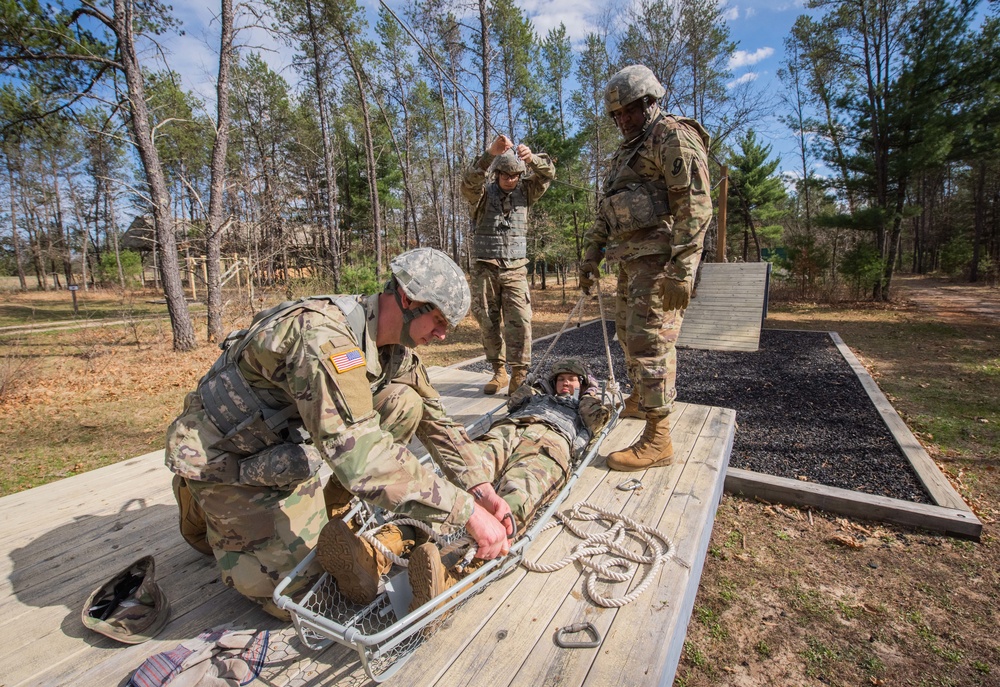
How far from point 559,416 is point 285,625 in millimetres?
1904

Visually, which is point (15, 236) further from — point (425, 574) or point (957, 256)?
point (957, 256)

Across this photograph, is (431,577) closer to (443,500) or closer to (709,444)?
(443,500)

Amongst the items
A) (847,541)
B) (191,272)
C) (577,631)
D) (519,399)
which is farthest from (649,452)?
(191,272)

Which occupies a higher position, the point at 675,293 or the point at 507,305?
the point at 675,293

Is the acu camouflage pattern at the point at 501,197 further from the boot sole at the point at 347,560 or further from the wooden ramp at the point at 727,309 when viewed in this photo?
the wooden ramp at the point at 727,309

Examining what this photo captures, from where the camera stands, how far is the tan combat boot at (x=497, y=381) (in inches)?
193

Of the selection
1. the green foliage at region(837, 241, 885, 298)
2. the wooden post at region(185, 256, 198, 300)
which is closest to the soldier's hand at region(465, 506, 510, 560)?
the wooden post at region(185, 256, 198, 300)

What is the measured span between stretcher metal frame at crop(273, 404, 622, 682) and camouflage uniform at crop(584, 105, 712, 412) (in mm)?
1318

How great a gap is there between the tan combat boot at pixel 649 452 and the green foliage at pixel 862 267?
43.2 ft

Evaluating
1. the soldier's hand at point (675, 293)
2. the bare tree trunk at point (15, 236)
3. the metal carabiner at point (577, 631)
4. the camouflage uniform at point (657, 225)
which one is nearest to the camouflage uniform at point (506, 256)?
the camouflage uniform at point (657, 225)

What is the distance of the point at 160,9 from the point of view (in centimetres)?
927

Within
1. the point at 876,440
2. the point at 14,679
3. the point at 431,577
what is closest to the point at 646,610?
the point at 431,577

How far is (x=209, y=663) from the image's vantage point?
1565 mm

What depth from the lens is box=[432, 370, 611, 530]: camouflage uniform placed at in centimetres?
235
